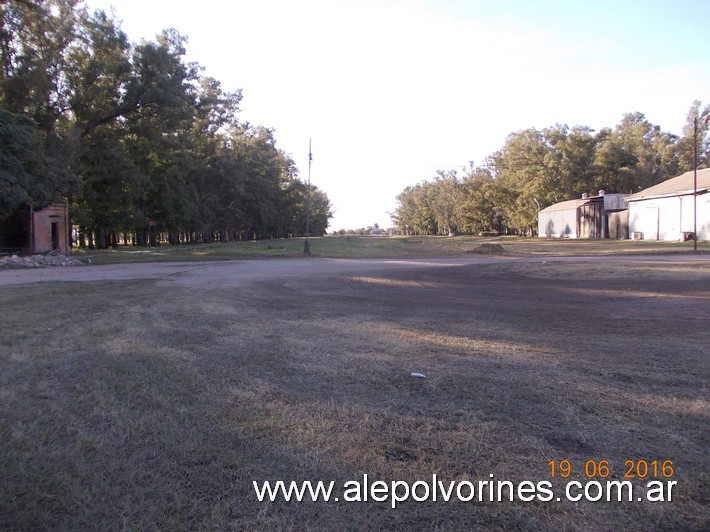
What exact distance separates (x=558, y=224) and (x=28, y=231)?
57273 millimetres

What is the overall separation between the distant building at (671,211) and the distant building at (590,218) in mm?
Result: 4032

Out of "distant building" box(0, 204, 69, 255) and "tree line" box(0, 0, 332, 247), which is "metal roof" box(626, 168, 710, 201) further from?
"distant building" box(0, 204, 69, 255)

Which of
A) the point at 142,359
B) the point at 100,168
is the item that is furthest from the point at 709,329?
the point at 100,168

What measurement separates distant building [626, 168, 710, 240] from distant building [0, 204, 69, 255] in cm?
4730

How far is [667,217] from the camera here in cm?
4188

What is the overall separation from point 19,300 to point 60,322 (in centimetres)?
408

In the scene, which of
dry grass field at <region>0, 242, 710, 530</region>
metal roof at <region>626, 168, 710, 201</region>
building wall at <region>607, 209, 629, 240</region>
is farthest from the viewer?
building wall at <region>607, 209, 629, 240</region>

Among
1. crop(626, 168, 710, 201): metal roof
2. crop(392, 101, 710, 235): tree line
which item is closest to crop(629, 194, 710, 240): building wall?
crop(626, 168, 710, 201): metal roof

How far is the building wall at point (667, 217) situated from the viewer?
38000 mm

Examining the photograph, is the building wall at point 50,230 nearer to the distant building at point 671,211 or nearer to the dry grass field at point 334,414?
the dry grass field at point 334,414

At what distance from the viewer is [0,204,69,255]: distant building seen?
34281 mm

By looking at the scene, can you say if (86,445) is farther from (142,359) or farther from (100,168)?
(100,168)

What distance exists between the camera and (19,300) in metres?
11.7

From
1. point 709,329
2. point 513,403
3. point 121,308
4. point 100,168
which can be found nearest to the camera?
point 513,403
